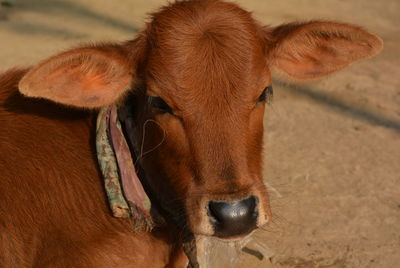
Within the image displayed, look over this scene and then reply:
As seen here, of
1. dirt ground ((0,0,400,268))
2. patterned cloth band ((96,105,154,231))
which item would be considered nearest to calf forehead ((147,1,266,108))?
patterned cloth band ((96,105,154,231))

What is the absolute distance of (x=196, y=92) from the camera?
3.37m

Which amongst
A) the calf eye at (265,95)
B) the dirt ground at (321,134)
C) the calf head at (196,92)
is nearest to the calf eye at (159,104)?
the calf head at (196,92)

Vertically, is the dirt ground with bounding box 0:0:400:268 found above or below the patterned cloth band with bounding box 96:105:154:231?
below

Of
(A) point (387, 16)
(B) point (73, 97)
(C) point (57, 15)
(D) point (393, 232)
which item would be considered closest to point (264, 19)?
(A) point (387, 16)

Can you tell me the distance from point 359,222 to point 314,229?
1.37 feet

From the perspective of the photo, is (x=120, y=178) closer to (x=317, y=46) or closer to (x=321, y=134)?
(x=317, y=46)

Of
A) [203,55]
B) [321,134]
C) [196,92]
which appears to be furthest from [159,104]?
[321,134]

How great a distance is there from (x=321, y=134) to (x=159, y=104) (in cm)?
371

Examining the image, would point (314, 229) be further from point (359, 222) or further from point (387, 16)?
point (387, 16)

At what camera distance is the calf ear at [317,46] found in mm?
3805

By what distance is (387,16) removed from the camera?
10.3m

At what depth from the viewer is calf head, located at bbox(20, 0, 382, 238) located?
3275mm

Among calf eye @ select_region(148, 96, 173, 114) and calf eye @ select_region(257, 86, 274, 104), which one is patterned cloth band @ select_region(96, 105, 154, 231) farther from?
calf eye @ select_region(257, 86, 274, 104)

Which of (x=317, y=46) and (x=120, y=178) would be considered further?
(x=317, y=46)
